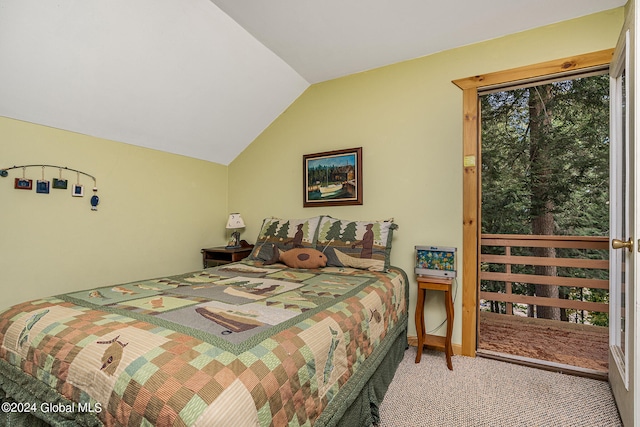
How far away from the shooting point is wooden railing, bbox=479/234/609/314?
2955mm

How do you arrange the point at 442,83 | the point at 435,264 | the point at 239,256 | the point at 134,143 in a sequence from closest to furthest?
1. the point at 435,264
2. the point at 442,83
3. the point at 134,143
4. the point at 239,256

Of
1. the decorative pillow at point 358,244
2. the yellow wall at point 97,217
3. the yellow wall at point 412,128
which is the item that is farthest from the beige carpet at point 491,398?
the yellow wall at point 97,217

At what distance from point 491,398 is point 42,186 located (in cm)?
338

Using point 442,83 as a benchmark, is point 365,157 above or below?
below

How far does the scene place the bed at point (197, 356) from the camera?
821 mm

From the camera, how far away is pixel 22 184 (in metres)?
2.11

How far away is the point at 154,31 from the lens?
2.06 m

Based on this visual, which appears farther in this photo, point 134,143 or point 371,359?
point 134,143

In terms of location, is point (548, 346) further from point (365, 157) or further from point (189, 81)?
point (189, 81)

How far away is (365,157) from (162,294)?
2.06 m

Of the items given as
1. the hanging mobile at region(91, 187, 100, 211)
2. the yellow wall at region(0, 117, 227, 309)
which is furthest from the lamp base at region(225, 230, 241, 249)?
the hanging mobile at region(91, 187, 100, 211)

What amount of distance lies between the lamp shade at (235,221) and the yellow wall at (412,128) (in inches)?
19.5

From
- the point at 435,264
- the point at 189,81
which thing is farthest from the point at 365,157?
the point at 189,81

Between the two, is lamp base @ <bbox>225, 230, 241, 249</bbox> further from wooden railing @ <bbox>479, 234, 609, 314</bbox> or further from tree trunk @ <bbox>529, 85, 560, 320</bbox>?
tree trunk @ <bbox>529, 85, 560, 320</bbox>
